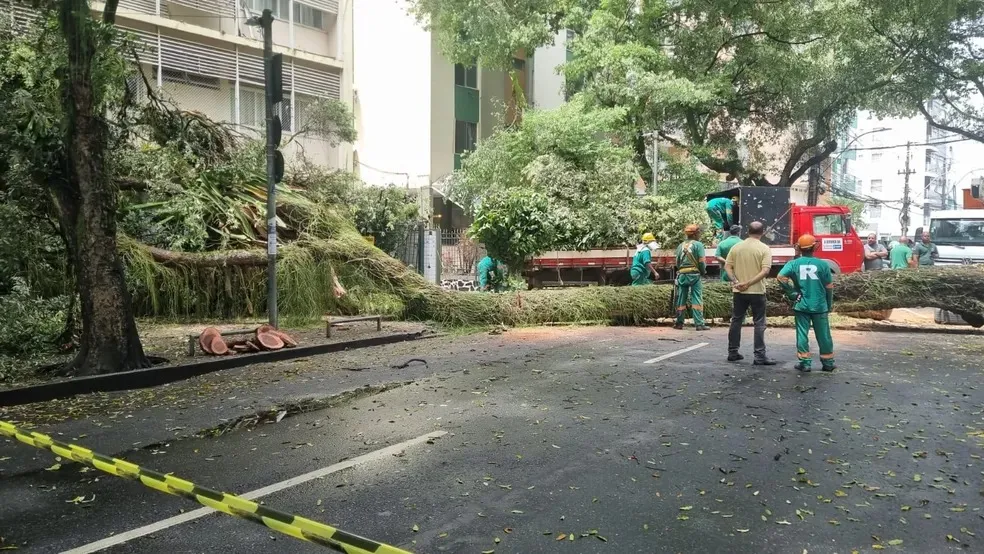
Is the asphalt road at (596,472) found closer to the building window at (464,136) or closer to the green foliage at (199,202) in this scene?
the green foliage at (199,202)

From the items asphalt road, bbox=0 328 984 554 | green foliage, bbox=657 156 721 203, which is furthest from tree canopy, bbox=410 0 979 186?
asphalt road, bbox=0 328 984 554

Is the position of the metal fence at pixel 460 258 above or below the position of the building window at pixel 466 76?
below

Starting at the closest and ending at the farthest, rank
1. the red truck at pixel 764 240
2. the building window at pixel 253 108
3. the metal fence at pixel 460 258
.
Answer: the red truck at pixel 764 240 < the building window at pixel 253 108 < the metal fence at pixel 460 258

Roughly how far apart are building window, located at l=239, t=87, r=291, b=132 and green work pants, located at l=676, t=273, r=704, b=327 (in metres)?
16.1

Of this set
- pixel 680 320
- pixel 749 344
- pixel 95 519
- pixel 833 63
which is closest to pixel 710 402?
pixel 749 344

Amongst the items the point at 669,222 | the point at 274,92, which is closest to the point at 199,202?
the point at 274,92

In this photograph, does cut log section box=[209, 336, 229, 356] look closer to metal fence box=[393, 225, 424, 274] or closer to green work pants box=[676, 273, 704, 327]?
green work pants box=[676, 273, 704, 327]

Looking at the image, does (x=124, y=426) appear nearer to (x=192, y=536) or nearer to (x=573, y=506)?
(x=192, y=536)

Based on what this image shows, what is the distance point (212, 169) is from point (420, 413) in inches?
337

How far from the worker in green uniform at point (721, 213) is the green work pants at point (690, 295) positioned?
5.85 metres

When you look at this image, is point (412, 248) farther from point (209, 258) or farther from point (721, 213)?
point (721, 213)

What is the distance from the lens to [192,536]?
371cm

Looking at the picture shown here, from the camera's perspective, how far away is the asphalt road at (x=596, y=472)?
12.1 feet

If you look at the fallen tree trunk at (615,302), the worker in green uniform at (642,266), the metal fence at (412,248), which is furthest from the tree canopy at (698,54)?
the fallen tree trunk at (615,302)
